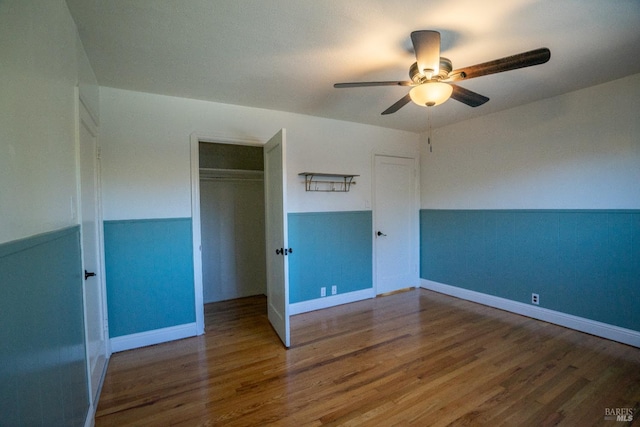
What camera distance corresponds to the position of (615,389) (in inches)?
77.1

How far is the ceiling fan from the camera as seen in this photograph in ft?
5.14

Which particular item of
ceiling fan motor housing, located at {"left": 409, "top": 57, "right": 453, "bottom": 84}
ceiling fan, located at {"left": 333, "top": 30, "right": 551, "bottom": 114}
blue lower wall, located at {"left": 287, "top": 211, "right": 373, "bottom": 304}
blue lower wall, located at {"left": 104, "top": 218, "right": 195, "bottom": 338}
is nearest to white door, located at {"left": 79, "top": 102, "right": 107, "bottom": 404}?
blue lower wall, located at {"left": 104, "top": 218, "right": 195, "bottom": 338}

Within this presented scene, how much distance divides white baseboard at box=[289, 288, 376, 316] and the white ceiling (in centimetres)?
251

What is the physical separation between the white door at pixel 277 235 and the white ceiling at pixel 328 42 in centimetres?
68

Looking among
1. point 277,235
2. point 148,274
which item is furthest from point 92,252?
point 277,235

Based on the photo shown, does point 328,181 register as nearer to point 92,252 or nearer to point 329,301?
point 329,301

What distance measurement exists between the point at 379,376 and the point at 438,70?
234cm

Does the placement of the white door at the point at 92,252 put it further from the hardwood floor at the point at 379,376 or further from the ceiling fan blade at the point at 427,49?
the ceiling fan blade at the point at 427,49

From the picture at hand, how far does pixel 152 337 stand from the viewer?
2.72 metres

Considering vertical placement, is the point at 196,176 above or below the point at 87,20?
below

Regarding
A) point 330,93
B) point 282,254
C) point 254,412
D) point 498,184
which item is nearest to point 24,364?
point 254,412

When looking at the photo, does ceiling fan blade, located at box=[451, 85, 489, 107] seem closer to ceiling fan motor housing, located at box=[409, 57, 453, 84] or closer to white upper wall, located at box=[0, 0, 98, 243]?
ceiling fan motor housing, located at box=[409, 57, 453, 84]

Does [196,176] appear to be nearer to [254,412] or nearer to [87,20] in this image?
[87,20]

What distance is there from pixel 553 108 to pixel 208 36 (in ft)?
11.6
